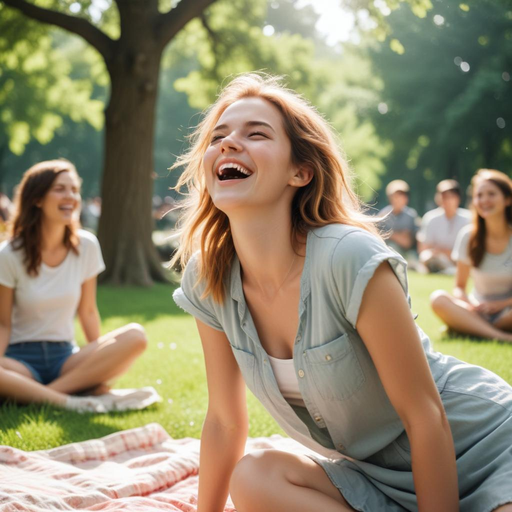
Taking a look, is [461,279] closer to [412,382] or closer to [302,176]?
[302,176]

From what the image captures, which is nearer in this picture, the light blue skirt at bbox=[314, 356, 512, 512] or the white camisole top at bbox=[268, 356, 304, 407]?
the light blue skirt at bbox=[314, 356, 512, 512]

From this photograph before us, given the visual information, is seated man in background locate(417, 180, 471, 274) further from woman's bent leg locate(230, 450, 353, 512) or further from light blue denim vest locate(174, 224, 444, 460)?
woman's bent leg locate(230, 450, 353, 512)

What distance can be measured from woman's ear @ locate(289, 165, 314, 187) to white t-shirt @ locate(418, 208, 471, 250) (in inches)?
425

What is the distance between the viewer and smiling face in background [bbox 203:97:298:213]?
244 centimetres

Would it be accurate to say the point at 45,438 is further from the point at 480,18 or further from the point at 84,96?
the point at 84,96

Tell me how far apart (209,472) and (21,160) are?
5044 centimetres

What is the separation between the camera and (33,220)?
511 centimetres

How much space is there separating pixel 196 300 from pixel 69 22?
10.8 m

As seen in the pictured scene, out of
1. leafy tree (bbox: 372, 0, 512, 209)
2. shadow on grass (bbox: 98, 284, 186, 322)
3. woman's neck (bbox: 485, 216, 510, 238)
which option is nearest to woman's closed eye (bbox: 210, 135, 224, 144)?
woman's neck (bbox: 485, 216, 510, 238)

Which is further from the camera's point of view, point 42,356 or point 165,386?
point 165,386

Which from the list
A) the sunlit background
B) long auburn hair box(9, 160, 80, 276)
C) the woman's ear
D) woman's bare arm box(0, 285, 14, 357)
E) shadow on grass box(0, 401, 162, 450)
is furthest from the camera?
the sunlit background

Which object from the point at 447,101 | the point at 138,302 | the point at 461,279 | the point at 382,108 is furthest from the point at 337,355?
the point at 382,108

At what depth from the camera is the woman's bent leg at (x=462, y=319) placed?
6.76 m

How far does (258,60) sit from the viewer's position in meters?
15.5
